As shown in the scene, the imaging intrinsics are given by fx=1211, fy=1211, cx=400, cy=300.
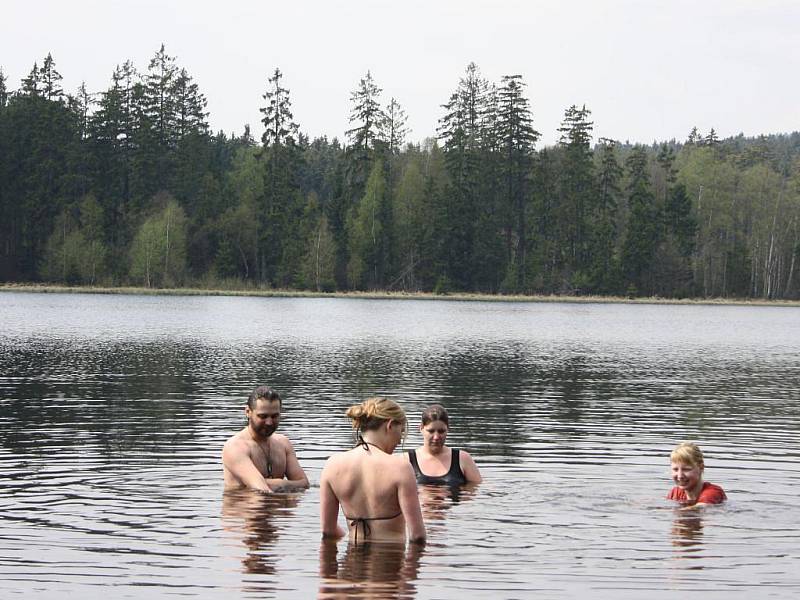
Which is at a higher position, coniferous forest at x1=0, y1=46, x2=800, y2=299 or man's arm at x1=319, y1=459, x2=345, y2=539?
coniferous forest at x1=0, y1=46, x2=800, y2=299

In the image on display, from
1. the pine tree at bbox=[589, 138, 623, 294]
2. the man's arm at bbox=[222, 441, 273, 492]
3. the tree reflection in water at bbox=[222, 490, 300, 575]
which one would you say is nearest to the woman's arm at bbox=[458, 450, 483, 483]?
the tree reflection in water at bbox=[222, 490, 300, 575]

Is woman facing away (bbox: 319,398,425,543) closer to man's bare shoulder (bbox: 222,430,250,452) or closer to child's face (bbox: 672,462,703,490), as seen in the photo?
man's bare shoulder (bbox: 222,430,250,452)

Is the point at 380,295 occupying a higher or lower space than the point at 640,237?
lower

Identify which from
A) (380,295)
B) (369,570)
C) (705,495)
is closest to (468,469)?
(705,495)

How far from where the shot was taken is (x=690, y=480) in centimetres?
1485

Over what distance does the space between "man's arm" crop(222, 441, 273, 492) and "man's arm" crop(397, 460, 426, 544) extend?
4454 millimetres

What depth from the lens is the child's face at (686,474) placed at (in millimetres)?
14578

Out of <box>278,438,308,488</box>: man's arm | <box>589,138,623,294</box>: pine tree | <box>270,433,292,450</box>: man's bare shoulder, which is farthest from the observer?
<box>589,138,623,294</box>: pine tree

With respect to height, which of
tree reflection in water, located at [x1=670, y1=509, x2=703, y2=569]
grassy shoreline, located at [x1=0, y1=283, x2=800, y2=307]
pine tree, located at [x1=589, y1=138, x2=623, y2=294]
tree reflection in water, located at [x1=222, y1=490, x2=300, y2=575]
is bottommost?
tree reflection in water, located at [x1=670, y1=509, x2=703, y2=569]

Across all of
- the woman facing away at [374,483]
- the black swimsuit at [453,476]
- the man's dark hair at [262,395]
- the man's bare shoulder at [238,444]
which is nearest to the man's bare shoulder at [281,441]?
the man's bare shoulder at [238,444]

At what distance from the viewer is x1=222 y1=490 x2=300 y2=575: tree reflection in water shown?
1177cm

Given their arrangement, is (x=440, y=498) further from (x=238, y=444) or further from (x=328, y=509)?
(x=328, y=509)

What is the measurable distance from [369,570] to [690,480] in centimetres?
537

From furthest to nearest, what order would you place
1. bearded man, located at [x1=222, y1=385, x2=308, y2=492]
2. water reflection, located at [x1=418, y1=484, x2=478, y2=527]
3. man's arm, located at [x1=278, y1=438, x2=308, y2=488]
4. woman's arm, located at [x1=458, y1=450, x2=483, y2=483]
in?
woman's arm, located at [x1=458, y1=450, x2=483, y2=483], man's arm, located at [x1=278, y1=438, x2=308, y2=488], bearded man, located at [x1=222, y1=385, x2=308, y2=492], water reflection, located at [x1=418, y1=484, x2=478, y2=527]
